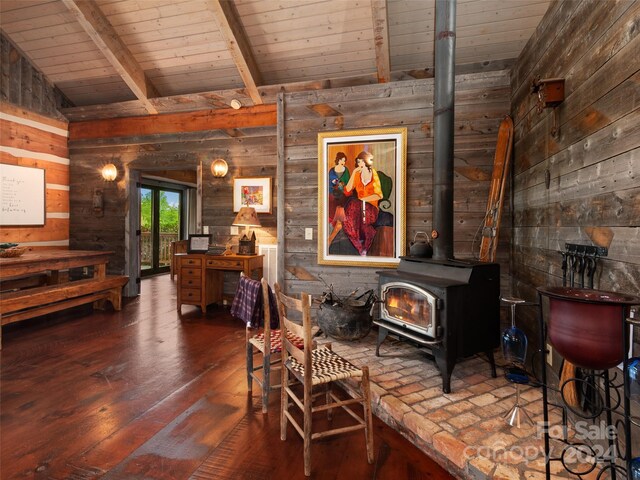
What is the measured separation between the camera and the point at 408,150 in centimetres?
368

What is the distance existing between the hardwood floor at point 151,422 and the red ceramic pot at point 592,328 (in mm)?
976

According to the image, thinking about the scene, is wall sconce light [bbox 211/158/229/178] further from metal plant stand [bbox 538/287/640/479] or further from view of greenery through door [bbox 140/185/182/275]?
metal plant stand [bbox 538/287/640/479]

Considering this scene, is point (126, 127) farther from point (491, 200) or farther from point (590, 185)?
point (590, 185)

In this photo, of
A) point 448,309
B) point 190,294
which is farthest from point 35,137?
point 448,309

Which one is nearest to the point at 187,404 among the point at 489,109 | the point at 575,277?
the point at 575,277

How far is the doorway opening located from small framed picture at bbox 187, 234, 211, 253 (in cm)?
393

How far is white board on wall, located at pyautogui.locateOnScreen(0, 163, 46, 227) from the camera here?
16.6ft

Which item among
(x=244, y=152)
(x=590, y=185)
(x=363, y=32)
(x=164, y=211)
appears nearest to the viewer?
(x=590, y=185)

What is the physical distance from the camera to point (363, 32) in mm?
4062

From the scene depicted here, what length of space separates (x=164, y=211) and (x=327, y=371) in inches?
329

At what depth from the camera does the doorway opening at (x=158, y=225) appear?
849 centimetres

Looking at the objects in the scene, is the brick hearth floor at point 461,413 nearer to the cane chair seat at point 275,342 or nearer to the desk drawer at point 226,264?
the cane chair seat at point 275,342

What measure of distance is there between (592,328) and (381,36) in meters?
3.42

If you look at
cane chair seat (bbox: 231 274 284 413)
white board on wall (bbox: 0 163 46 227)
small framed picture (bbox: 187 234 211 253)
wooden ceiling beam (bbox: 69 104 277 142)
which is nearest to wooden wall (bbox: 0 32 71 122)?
wooden ceiling beam (bbox: 69 104 277 142)
